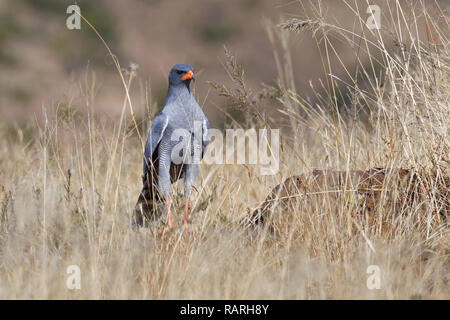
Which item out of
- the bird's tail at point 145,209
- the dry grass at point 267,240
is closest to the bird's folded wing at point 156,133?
the bird's tail at point 145,209

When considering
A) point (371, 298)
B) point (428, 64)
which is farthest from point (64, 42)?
point (371, 298)

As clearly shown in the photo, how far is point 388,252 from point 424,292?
0.24 m

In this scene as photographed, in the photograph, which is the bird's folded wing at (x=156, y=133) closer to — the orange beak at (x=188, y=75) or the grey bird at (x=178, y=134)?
the grey bird at (x=178, y=134)

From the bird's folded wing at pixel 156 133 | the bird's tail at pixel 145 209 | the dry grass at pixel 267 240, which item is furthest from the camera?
the bird's folded wing at pixel 156 133

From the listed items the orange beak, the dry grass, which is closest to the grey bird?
the orange beak

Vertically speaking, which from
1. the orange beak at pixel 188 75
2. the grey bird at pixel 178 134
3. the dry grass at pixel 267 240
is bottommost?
the dry grass at pixel 267 240

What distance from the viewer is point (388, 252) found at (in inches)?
117

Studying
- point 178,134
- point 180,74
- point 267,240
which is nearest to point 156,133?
point 178,134

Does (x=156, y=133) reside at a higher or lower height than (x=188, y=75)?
lower

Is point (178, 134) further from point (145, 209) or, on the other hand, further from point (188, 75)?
point (145, 209)

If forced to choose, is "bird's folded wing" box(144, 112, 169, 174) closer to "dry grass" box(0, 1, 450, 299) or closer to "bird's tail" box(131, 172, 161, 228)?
"bird's tail" box(131, 172, 161, 228)

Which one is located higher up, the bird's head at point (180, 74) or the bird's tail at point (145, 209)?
the bird's head at point (180, 74)

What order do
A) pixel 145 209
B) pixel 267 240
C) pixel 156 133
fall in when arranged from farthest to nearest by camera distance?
pixel 156 133 < pixel 145 209 < pixel 267 240
